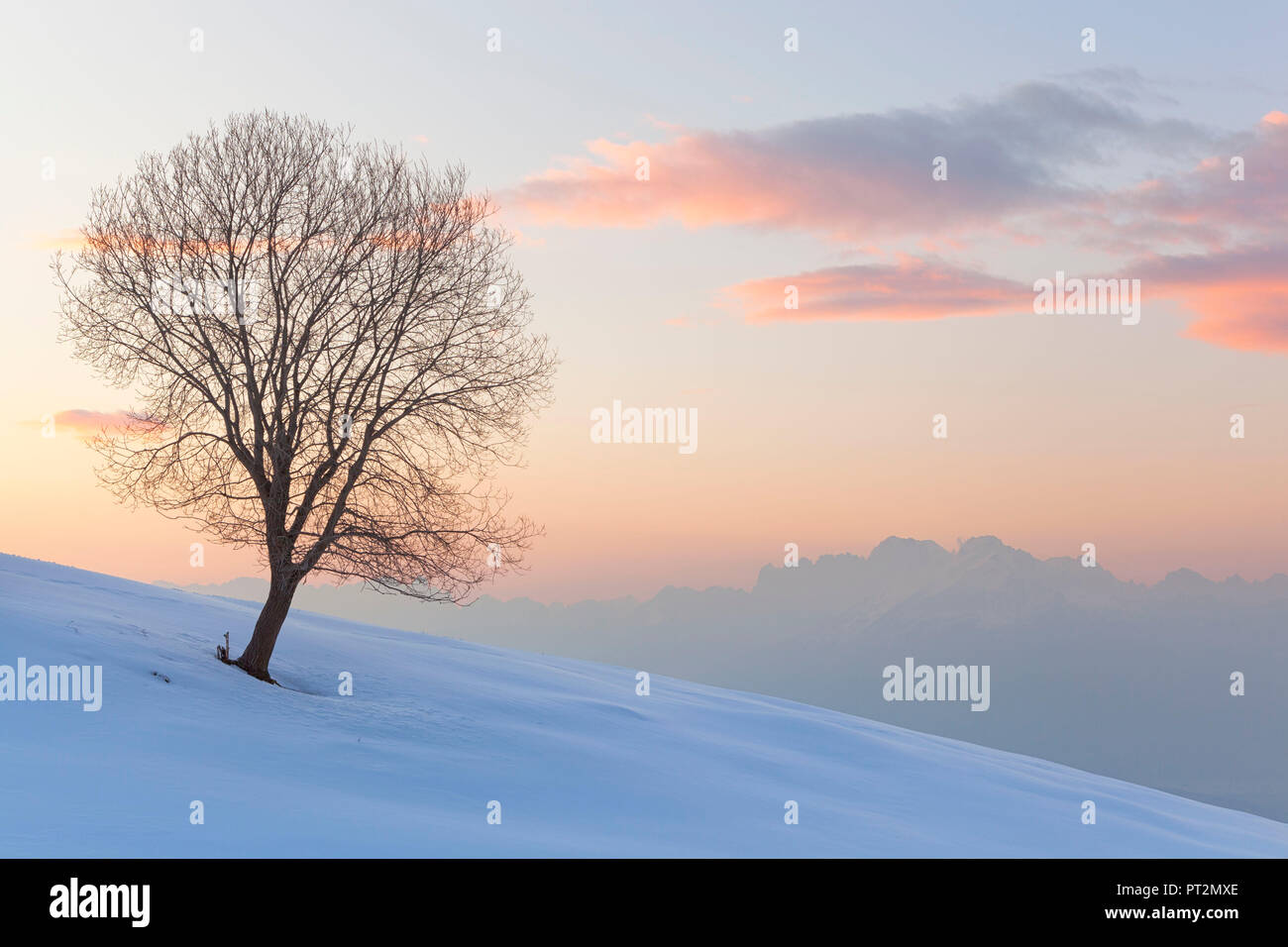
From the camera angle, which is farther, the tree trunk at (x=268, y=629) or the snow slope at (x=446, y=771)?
the tree trunk at (x=268, y=629)

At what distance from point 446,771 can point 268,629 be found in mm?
6943

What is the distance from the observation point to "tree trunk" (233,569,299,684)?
21.4 metres

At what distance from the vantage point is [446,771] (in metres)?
16.8

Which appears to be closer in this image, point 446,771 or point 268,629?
point 446,771

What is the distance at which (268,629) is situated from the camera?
71.2ft

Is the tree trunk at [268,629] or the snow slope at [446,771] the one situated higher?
the tree trunk at [268,629]

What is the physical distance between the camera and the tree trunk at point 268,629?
21438 millimetres

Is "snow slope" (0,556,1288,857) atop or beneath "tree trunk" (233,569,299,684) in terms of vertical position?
beneath

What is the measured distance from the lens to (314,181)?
22.5m

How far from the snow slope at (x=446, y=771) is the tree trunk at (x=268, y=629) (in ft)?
2.49

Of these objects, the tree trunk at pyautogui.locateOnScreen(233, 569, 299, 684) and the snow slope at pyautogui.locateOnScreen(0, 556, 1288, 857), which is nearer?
the snow slope at pyautogui.locateOnScreen(0, 556, 1288, 857)

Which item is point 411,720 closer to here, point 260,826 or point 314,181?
point 260,826

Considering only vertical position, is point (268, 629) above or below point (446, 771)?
above

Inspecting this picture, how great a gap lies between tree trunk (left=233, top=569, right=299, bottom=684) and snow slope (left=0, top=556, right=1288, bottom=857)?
0.76 m
